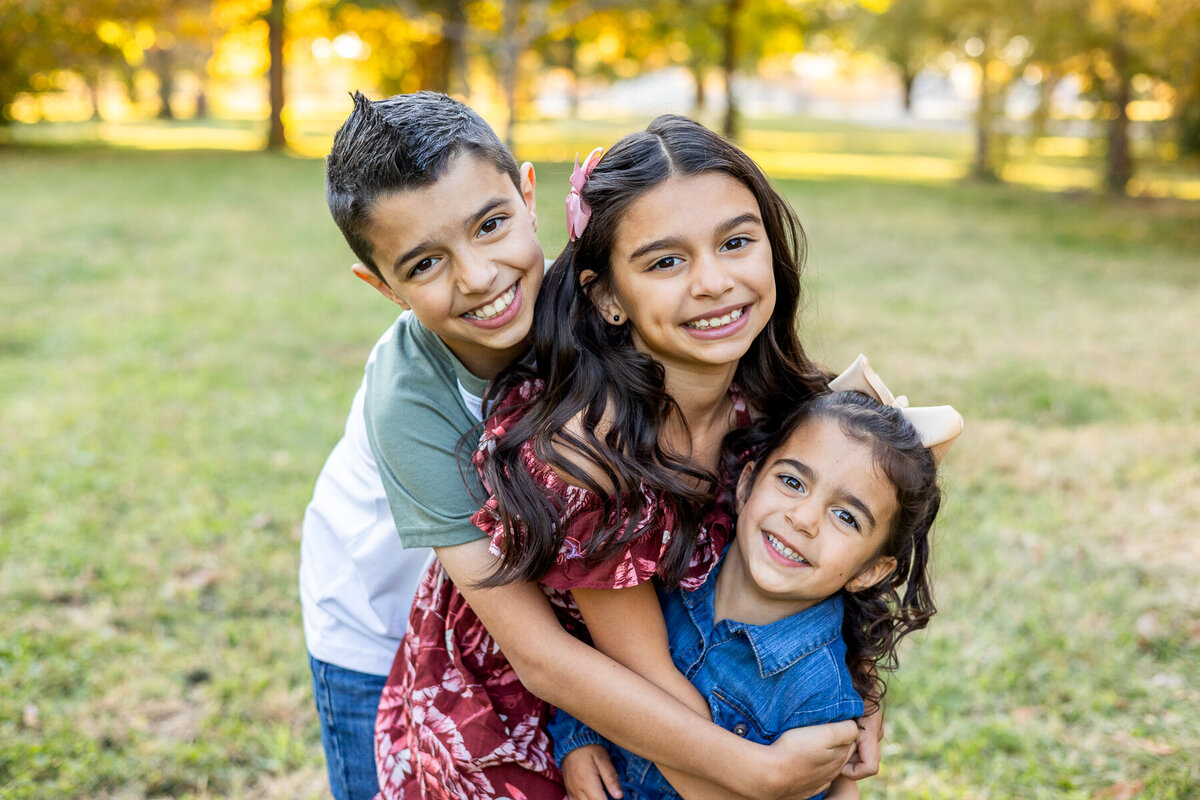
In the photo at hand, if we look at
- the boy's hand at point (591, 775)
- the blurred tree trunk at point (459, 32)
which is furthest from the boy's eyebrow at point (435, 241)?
the blurred tree trunk at point (459, 32)

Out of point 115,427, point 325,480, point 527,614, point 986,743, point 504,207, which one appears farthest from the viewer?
point 115,427

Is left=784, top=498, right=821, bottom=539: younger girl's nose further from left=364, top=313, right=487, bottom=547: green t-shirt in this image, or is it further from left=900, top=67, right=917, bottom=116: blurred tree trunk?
left=900, top=67, right=917, bottom=116: blurred tree trunk

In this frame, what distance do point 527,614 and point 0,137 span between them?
2263 centimetres

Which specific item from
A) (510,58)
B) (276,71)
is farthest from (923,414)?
(276,71)

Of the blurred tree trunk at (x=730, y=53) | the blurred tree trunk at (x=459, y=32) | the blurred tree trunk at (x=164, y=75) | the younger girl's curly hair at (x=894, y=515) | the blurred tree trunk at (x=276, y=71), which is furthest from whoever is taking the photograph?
the blurred tree trunk at (x=164, y=75)

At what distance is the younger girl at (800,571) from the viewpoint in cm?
177

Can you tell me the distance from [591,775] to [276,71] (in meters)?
22.4

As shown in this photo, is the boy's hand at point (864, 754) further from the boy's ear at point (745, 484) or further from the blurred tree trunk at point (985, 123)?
the blurred tree trunk at point (985, 123)

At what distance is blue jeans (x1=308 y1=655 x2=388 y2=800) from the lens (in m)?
2.18

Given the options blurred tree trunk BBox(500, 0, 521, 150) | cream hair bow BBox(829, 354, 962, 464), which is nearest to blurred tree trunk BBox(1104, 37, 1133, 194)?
blurred tree trunk BBox(500, 0, 521, 150)

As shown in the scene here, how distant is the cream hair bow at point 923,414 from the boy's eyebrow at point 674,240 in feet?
1.19

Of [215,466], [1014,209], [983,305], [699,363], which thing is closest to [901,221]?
[1014,209]

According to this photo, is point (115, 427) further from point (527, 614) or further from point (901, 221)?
point (901, 221)

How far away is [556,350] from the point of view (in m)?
1.80
